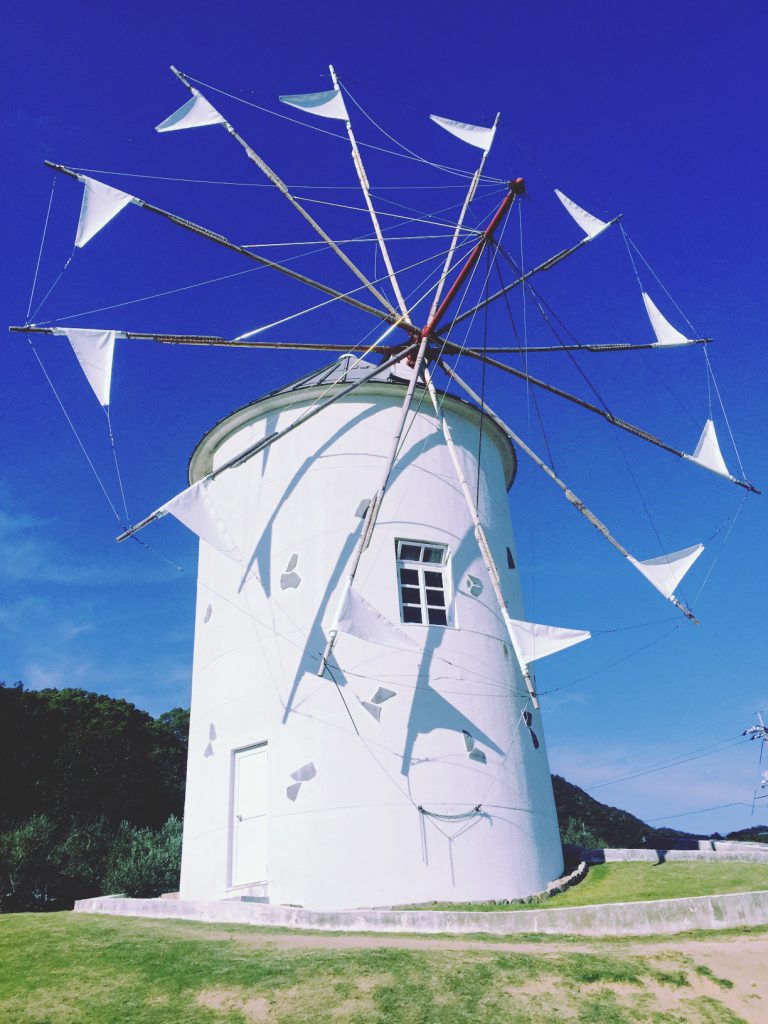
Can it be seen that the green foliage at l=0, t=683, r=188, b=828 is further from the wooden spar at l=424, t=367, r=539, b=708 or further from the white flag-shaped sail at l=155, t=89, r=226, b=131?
the white flag-shaped sail at l=155, t=89, r=226, b=131

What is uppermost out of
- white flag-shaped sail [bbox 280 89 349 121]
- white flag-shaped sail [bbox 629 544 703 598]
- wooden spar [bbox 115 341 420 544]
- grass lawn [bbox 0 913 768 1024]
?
white flag-shaped sail [bbox 280 89 349 121]

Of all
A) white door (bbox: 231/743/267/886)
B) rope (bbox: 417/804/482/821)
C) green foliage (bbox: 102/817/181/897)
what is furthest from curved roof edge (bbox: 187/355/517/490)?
green foliage (bbox: 102/817/181/897)

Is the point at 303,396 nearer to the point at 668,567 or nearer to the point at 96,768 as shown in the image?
the point at 668,567

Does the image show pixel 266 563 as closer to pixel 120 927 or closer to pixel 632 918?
pixel 120 927

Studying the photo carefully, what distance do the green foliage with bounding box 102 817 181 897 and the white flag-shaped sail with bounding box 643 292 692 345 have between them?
21.3 meters

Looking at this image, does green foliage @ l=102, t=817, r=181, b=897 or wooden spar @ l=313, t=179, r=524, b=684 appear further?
green foliage @ l=102, t=817, r=181, b=897

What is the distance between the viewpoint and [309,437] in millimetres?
16266

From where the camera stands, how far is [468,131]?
18781 millimetres

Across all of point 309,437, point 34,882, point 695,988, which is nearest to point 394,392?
point 309,437

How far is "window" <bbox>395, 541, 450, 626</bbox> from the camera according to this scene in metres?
15.1

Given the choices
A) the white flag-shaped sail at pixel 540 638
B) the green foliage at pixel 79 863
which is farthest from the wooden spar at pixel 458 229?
the green foliage at pixel 79 863

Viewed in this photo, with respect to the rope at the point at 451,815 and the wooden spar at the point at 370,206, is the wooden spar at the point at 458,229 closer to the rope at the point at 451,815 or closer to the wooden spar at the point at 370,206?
the wooden spar at the point at 370,206

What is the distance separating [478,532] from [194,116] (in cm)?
1077

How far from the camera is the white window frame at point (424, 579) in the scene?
15047mm
